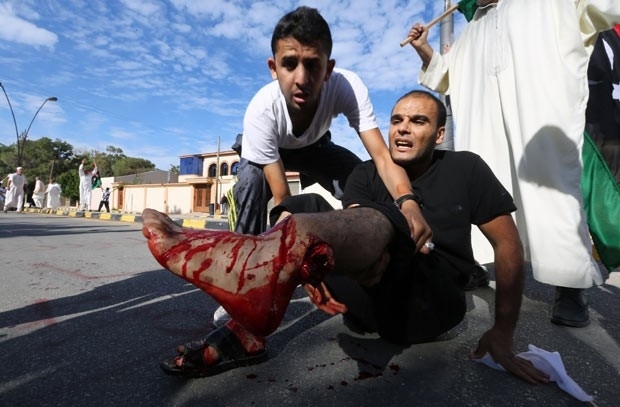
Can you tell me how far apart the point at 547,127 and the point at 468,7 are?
4.27 feet

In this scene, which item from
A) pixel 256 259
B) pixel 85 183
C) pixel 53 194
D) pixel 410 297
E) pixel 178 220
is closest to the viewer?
pixel 256 259

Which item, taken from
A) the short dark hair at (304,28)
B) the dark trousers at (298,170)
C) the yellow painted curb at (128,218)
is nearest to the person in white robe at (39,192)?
the yellow painted curb at (128,218)

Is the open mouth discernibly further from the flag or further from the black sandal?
the flag

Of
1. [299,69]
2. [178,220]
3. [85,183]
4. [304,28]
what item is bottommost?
[178,220]

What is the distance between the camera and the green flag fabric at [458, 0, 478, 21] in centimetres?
263

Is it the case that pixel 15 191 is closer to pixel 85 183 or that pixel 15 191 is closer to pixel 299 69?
pixel 85 183

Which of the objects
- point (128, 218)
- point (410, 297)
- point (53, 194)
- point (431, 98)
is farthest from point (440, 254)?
point (53, 194)

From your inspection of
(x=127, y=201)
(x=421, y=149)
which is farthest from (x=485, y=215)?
(x=127, y=201)

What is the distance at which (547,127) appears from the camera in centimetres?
183

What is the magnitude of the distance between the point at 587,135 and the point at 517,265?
1237 mm

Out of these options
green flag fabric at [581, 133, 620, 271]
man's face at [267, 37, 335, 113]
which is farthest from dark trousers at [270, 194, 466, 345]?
green flag fabric at [581, 133, 620, 271]

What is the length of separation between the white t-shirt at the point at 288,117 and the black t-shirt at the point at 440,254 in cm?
53

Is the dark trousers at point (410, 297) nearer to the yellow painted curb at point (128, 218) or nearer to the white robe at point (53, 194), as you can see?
the yellow painted curb at point (128, 218)

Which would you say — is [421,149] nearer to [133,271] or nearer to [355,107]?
[355,107]
